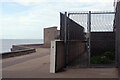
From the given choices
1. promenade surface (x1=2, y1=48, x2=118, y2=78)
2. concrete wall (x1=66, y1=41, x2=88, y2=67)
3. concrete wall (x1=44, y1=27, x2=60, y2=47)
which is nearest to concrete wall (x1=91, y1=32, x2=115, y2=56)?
concrete wall (x1=66, y1=41, x2=88, y2=67)

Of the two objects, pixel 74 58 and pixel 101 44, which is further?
pixel 101 44

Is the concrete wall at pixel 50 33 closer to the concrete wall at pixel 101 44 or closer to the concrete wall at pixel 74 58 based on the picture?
the concrete wall at pixel 74 58

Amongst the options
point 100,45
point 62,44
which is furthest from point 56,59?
point 100,45

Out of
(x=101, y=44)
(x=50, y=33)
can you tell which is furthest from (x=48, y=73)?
(x=50, y=33)

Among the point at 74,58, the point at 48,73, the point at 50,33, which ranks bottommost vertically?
the point at 48,73

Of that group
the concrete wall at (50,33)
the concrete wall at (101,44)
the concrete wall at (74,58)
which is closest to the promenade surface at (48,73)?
the concrete wall at (74,58)

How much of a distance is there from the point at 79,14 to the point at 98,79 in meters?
4.75

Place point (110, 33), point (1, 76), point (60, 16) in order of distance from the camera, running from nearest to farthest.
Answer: point (1, 76) → point (60, 16) → point (110, 33)

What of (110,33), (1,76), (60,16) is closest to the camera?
(1,76)

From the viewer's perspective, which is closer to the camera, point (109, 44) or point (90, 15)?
point (90, 15)

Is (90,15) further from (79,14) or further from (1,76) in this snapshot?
(1,76)

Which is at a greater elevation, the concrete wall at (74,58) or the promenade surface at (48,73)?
the concrete wall at (74,58)

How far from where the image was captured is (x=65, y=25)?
12336mm

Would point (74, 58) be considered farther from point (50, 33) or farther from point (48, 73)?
point (50, 33)
